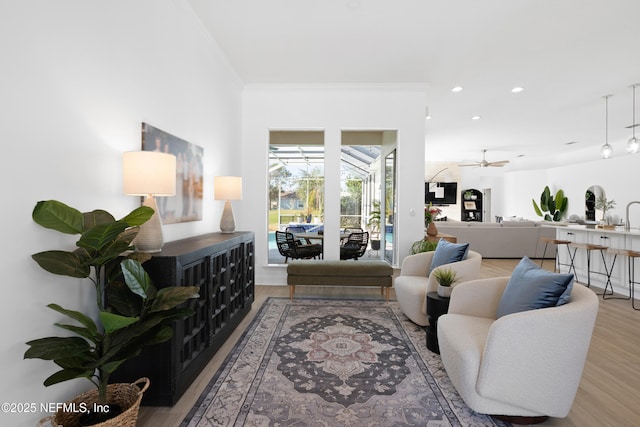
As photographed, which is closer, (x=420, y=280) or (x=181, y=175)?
(x=181, y=175)

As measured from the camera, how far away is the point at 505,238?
7957 mm

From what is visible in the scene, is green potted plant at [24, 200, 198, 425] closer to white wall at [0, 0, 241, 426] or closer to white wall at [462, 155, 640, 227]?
white wall at [0, 0, 241, 426]

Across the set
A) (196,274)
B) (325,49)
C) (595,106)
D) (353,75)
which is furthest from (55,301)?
(595,106)

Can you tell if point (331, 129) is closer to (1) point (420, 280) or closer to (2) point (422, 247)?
(2) point (422, 247)

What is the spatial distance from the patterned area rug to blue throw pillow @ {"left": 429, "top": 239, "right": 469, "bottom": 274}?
74cm

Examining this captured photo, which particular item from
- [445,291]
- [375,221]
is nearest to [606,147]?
[375,221]

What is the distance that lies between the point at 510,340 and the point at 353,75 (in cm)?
391

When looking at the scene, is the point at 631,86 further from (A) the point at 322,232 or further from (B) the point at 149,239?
(B) the point at 149,239

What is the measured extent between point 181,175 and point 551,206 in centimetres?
1233

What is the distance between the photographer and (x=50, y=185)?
5.46 feet

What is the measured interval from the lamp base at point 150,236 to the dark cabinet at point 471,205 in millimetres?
12573

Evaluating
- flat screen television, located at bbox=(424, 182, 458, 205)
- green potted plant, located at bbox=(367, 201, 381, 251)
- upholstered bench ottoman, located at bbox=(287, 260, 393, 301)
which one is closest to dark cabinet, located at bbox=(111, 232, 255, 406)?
upholstered bench ottoman, located at bbox=(287, 260, 393, 301)

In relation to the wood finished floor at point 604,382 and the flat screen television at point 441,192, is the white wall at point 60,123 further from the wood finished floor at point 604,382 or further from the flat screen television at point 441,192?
the flat screen television at point 441,192

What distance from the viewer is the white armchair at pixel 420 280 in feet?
10.7
